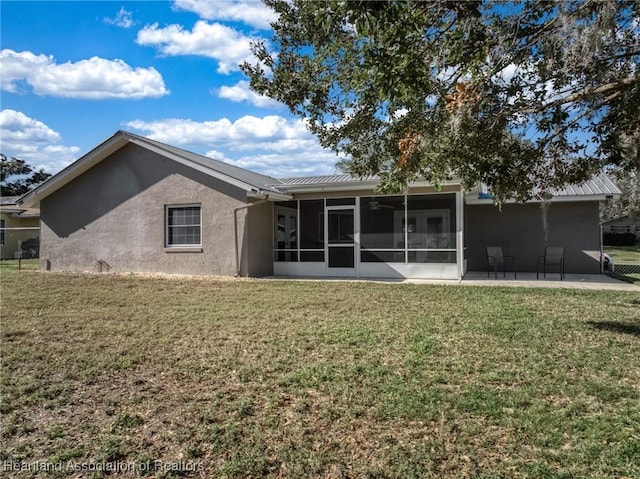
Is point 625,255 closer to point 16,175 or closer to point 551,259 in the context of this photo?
point 551,259

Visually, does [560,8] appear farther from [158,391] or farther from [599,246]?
[599,246]

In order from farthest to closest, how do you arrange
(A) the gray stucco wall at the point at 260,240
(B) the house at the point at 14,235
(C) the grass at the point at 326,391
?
(B) the house at the point at 14,235 → (A) the gray stucco wall at the point at 260,240 → (C) the grass at the point at 326,391

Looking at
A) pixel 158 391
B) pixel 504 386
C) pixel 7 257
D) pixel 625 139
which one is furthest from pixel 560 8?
pixel 7 257

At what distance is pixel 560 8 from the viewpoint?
4473 mm

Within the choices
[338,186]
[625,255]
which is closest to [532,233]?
[338,186]

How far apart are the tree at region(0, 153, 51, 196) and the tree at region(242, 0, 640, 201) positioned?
47.7 metres

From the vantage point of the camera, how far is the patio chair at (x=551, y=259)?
13766mm

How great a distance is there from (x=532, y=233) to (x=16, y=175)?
1911 inches

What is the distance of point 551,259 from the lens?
1479 cm

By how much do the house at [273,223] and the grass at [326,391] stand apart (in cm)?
546

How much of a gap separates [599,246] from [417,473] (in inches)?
574

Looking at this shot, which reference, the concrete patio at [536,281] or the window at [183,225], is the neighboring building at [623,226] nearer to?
the concrete patio at [536,281]

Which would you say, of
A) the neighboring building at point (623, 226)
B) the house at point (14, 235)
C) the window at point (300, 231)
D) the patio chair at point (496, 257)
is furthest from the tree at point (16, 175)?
the neighboring building at point (623, 226)

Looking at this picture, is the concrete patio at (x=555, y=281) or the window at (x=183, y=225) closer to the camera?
the concrete patio at (x=555, y=281)
